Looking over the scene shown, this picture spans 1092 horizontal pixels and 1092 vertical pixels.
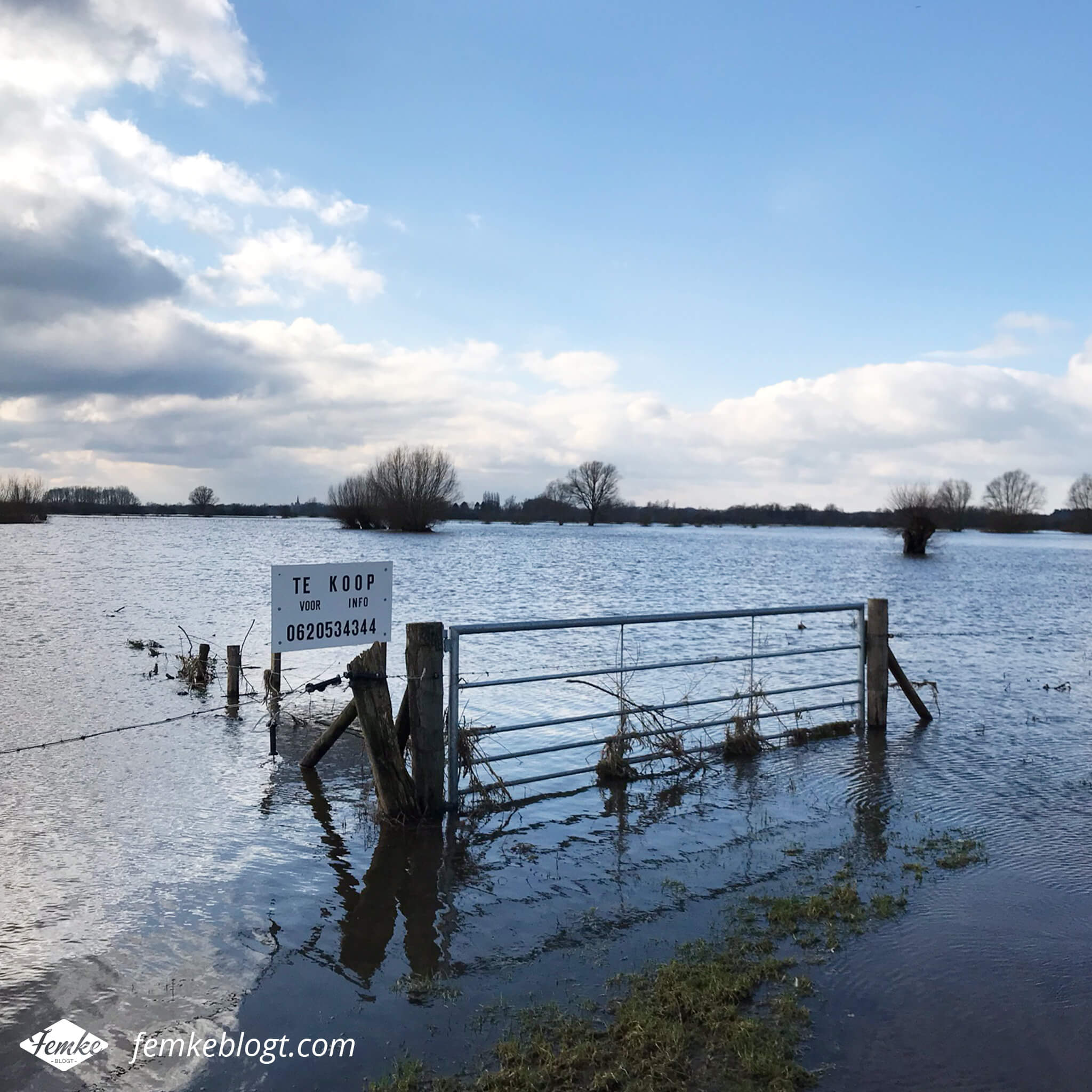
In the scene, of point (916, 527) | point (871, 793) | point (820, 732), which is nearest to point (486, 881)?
point (871, 793)

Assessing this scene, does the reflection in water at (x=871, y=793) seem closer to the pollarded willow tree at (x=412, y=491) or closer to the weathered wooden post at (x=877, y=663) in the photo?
the weathered wooden post at (x=877, y=663)

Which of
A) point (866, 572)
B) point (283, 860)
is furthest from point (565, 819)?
point (866, 572)

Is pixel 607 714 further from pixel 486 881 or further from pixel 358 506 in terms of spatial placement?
pixel 358 506

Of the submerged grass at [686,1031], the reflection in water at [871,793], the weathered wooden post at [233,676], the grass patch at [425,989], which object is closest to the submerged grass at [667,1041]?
the submerged grass at [686,1031]

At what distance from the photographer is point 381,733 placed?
6.65 meters

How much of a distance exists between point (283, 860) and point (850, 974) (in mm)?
3833

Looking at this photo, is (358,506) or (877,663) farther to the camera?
(358,506)

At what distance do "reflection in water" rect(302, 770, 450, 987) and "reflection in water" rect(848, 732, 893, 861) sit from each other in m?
3.14

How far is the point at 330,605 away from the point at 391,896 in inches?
87.3

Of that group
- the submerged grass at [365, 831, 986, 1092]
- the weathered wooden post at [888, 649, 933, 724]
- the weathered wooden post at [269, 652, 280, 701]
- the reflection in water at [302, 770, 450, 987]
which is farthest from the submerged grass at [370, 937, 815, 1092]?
the weathered wooden post at [269, 652, 280, 701]

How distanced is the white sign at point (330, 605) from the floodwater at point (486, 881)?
1.53 metres

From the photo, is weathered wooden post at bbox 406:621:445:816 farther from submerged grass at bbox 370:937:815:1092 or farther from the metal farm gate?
submerged grass at bbox 370:937:815:1092

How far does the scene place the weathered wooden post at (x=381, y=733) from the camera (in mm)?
6617

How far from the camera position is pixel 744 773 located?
862 cm
